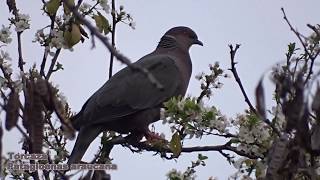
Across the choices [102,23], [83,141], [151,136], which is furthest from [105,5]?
[151,136]

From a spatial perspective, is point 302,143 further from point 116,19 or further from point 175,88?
point 175,88

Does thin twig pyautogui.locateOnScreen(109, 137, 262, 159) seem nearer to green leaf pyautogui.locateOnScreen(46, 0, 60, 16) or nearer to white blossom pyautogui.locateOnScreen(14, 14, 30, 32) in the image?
white blossom pyautogui.locateOnScreen(14, 14, 30, 32)

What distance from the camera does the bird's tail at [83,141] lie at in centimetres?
425

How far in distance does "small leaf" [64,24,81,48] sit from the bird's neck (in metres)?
2.69

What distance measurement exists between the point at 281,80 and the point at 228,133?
1623mm

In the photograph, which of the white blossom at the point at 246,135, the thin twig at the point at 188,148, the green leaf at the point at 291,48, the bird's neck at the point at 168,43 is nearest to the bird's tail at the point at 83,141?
the thin twig at the point at 188,148

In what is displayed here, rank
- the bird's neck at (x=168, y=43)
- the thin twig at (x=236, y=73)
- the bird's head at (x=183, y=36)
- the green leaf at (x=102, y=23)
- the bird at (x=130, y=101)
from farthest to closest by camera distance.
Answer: the bird's head at (x=183, y=36) < the bird's neck at (x=168, y=43) < the bird at (x=130, y=101) < the green leaf at (x=102, y=23) < the thin twig at (x=236, y=73)

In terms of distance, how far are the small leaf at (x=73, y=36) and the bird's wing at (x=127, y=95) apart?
A: 3.90 ft

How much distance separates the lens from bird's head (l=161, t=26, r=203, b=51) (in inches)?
256

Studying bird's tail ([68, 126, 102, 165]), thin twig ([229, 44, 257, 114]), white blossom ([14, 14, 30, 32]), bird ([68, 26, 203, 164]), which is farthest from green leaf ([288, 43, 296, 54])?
white blossom ([14, 14, 30, 32])

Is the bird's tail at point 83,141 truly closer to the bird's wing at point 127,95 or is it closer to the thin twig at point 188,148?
the bird's wing at point 127,95

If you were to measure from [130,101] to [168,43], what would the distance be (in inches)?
56.2

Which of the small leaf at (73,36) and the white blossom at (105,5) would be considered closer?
the small leaf at (73,36)

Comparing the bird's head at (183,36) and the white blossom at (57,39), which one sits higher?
the bird's head at (183,36)
